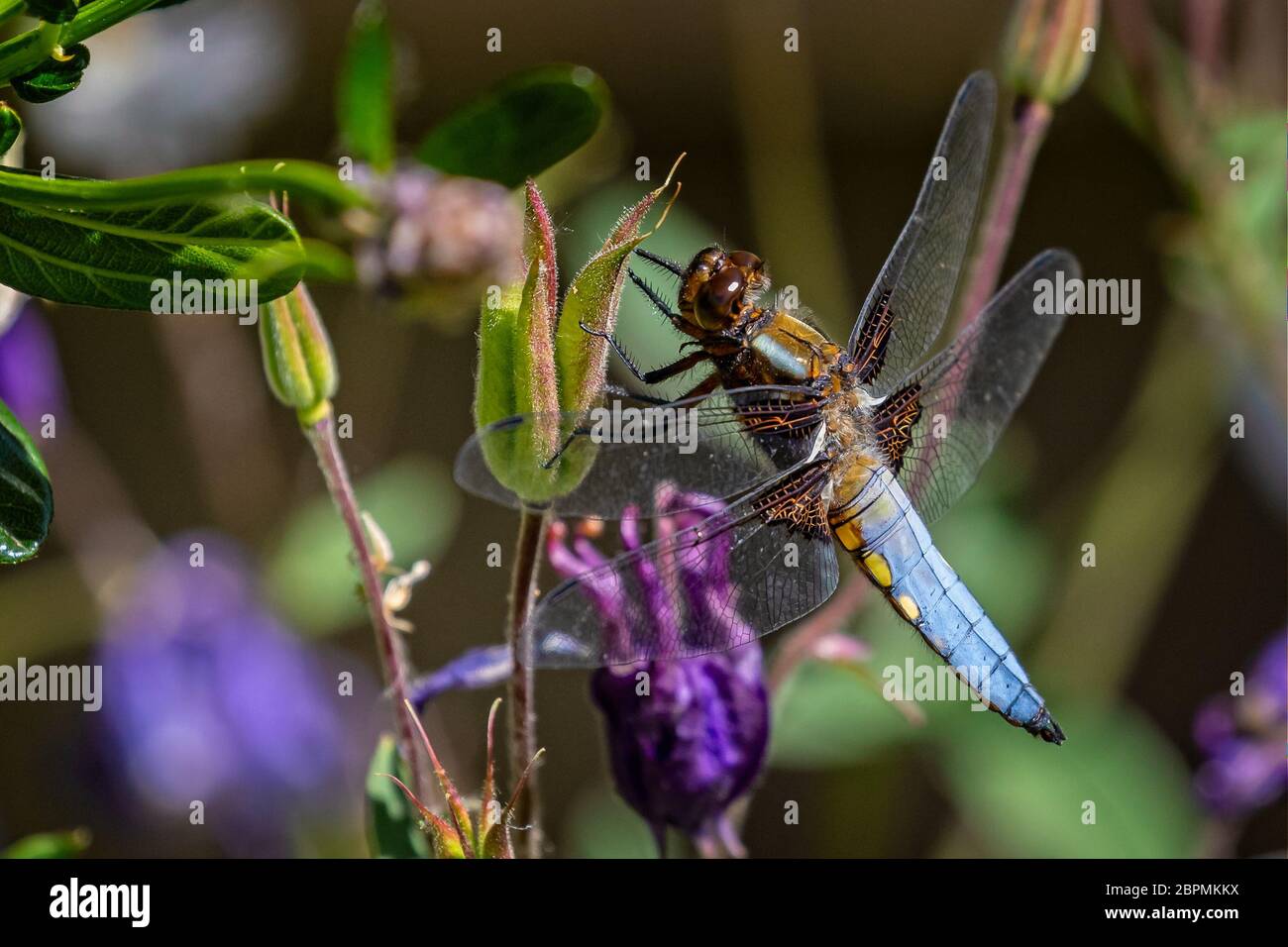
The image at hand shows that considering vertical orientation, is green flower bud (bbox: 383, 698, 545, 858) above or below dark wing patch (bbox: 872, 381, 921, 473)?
below

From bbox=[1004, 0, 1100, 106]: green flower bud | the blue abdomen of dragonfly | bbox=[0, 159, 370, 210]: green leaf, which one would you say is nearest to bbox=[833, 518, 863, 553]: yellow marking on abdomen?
the blue abdomen of dragonfly

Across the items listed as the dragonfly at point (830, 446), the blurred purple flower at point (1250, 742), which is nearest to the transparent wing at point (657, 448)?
the dragonfly at point (830, 446)

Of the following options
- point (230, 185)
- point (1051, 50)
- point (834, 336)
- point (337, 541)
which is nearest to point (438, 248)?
point (230, 185)

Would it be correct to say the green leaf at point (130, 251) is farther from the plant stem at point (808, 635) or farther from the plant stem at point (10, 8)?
the plant stem at point (808, 635)

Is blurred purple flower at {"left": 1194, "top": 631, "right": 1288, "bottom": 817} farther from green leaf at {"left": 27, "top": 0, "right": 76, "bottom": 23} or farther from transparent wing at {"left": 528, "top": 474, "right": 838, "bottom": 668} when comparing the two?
green leaf at {"left": 27, "top": 0, "right": 76, "bottom": 23}
